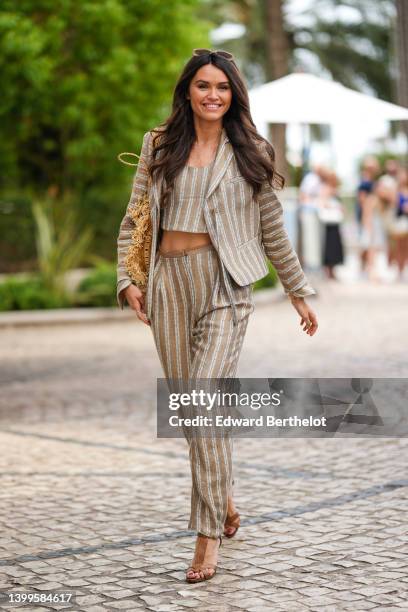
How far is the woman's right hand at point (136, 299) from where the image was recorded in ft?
15.7

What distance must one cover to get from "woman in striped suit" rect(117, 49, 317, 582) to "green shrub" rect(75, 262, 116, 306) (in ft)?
41.7

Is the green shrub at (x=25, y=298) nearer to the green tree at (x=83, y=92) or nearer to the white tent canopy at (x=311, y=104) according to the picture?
the green tree at (x=83, y=92)

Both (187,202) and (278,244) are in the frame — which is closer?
(187,202)

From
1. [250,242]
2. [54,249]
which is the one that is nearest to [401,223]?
[54,249]

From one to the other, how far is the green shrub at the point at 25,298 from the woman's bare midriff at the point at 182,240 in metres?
12.5

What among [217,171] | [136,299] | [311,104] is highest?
[311,104]

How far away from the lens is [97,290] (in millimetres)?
17562

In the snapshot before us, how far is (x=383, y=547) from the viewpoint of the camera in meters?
4.90

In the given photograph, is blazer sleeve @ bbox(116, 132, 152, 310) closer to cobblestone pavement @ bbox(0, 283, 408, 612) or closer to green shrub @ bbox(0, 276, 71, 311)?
cobblestone pavement @ bbox(0, 283, 408, 612)

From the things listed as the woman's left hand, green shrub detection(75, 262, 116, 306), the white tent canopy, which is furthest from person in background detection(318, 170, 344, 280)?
the woman's left hand

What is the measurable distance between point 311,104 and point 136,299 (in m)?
10.1

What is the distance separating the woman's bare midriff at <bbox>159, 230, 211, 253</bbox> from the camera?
470 cm

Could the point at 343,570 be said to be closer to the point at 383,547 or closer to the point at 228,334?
the point at 383,547

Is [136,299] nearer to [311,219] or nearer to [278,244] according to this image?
[278,244]
